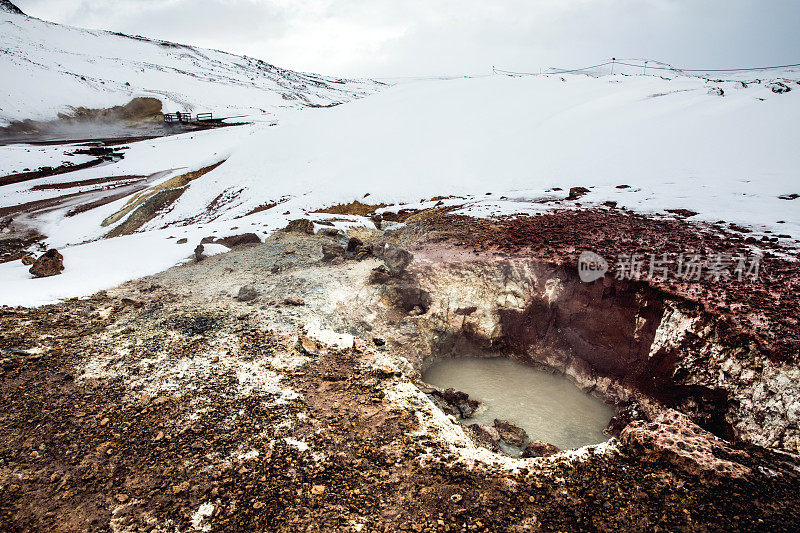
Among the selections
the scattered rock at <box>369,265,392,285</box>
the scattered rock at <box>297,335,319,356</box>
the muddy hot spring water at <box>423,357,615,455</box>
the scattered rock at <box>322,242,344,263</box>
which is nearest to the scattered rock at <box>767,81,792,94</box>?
the muddy hot spring water at <box>423,357,615,455</box>

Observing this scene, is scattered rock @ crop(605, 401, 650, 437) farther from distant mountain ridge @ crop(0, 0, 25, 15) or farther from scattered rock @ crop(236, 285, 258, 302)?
distant mountain ridge @ crop(0, 0, 25, 15)

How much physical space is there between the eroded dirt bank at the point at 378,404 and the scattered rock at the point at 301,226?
2.75m

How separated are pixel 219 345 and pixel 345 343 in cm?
165

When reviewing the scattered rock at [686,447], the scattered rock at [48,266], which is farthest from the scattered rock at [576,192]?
the scattered rock at [48,266]

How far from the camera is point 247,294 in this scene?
6754 millimetres

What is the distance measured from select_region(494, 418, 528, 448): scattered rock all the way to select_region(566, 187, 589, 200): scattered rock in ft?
22.4

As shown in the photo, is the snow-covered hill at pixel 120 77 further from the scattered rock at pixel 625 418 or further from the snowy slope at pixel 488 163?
the scattered rock at pixel 625 418

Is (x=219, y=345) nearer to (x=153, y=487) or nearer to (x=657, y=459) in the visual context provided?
(x=153, y=487)

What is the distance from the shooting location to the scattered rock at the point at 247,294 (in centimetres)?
671

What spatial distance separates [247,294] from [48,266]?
458cm

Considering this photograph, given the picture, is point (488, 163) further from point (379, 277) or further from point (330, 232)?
point (379, 277)

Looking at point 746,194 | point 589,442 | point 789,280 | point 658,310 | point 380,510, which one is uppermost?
point 746,194

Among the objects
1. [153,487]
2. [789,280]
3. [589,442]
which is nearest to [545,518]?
[589,442]

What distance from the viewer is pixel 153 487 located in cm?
332
